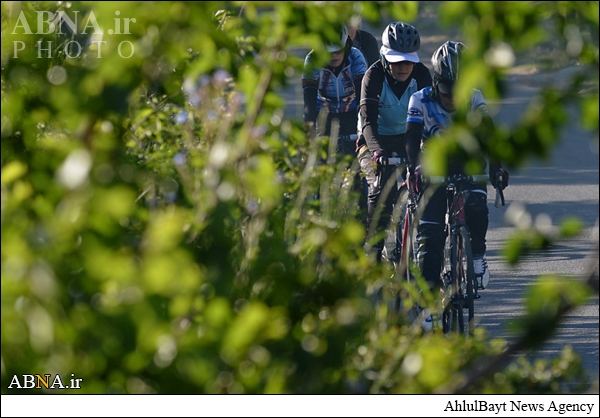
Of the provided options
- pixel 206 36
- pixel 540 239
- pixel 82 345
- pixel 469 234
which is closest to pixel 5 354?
pixel 82 345

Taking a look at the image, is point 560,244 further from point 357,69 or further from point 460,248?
point 357,69

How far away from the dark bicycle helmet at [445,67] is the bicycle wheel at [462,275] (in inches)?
36.4

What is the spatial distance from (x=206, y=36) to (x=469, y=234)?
5404mm

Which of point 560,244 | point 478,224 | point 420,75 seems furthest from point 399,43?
point 560,244

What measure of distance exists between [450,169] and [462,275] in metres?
0.70

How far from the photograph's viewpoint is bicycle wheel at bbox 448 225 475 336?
7.51 meters

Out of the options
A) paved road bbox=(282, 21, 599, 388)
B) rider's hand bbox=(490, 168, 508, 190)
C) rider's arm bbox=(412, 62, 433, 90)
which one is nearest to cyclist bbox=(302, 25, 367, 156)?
paved road bbox=(282, 21, 599, 388)

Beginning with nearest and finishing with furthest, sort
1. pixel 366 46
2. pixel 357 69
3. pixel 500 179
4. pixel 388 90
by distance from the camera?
pixel 500 179
pixel 388 90
pixel 357 69
pixel 366 46

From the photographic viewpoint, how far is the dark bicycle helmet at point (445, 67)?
7.70 metres

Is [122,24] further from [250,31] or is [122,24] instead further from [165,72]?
[250,31]

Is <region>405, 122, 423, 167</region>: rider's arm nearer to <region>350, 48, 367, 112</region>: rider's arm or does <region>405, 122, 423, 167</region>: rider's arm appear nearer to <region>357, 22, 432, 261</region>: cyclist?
<region>357, 22, 432, 261</region>: cyclist

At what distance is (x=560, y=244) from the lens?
12.4 feet

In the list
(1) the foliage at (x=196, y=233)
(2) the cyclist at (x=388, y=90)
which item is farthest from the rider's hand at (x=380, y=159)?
(1) the foliage at (x=196, y=233)

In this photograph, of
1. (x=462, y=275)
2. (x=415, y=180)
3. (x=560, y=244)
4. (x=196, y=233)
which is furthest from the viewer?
(x=415, y=180)
